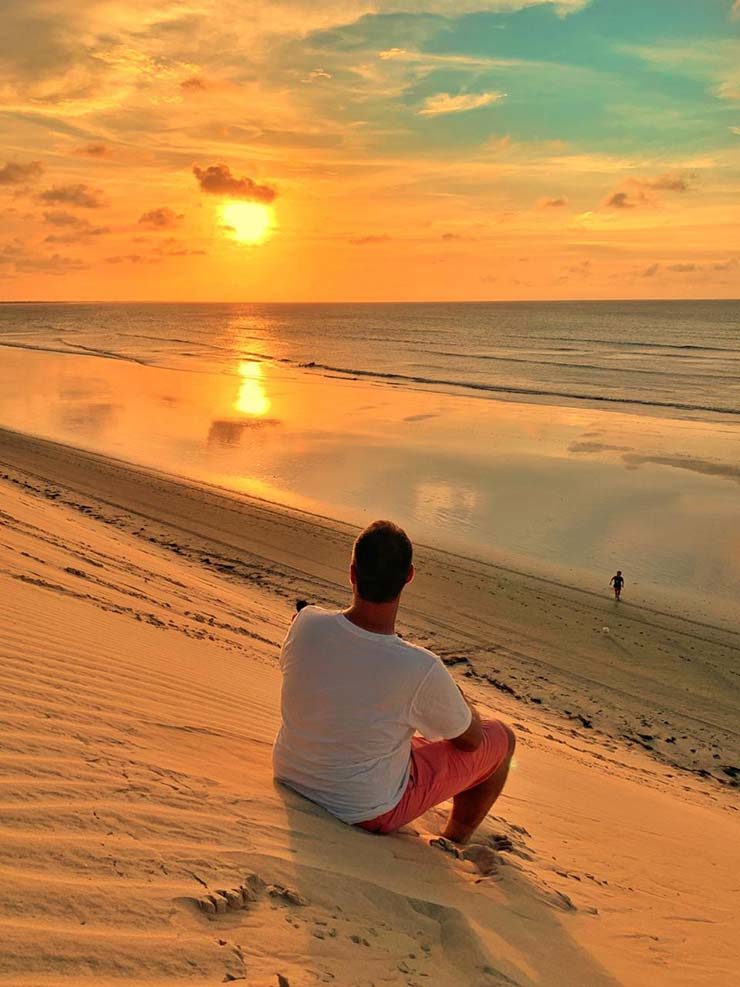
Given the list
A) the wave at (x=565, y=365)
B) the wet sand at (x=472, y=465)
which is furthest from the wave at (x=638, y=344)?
the wet sand at (x=472, y=465)

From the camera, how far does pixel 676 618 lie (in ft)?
38.0

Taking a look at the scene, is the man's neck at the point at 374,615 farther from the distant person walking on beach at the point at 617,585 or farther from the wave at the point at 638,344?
the wave at the point at 638,344

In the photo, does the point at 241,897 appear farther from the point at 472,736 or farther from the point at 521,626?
the point at 521,626

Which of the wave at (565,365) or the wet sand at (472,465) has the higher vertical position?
the wave at (565,365)

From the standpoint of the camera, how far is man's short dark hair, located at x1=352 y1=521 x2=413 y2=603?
315cm

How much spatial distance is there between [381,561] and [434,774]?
3.89 ft

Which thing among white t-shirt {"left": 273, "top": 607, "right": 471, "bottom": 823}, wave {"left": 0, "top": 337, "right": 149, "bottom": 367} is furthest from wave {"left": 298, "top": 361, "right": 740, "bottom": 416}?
white t-shirt {"left": 273, "top": 607, "right": 471, "bottom": 823}

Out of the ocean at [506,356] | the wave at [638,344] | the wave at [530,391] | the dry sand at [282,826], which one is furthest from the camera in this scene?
the wave at [638,344]

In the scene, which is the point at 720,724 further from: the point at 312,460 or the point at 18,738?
the point at 312,460

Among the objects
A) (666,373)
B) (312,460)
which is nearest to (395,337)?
(666,373)

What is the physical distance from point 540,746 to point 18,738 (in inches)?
185

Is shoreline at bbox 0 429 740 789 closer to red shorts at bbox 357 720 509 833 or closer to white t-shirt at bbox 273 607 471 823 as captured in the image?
red shorts at bbox 357 720 509 833

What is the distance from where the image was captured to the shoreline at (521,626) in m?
8.83

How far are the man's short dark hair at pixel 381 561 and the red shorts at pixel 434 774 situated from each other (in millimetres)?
913
